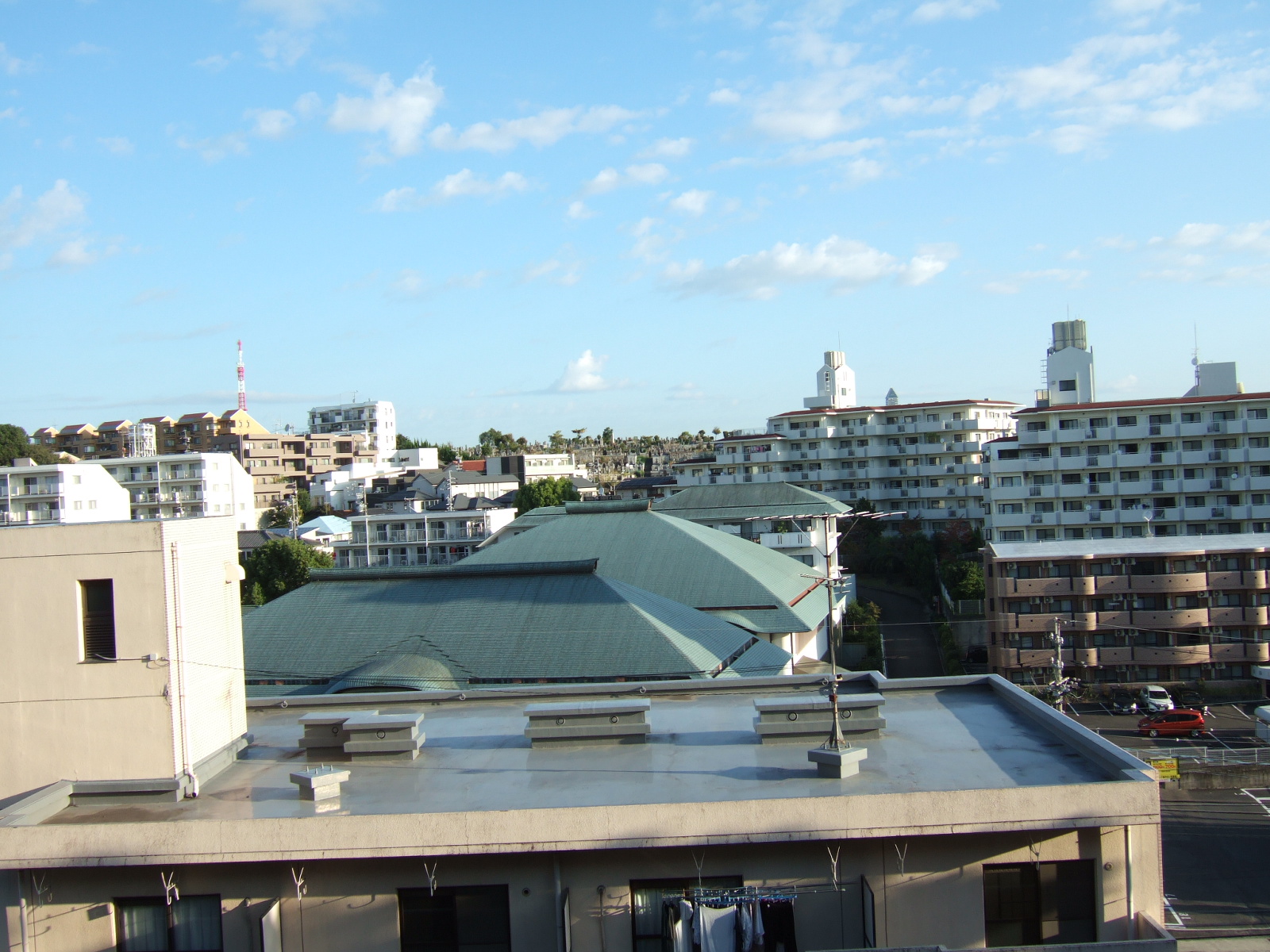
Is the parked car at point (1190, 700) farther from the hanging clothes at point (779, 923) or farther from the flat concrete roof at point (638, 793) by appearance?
the hanging clothes at point (779, 923)

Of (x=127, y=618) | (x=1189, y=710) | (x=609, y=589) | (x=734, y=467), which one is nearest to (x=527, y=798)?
(x=127, y=618)

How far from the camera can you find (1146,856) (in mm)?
9328

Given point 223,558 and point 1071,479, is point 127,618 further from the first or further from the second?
point 1071,479

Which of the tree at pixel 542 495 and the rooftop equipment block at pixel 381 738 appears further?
the tree at pixel 542 495

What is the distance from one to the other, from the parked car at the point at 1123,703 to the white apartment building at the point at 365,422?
102472 millimetres

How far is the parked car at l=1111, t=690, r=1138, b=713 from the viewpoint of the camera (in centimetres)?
3857

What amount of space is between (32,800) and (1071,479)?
179 feet

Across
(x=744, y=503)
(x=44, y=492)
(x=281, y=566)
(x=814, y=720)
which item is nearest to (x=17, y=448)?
(x=44, y=492)

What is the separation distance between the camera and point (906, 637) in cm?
5056

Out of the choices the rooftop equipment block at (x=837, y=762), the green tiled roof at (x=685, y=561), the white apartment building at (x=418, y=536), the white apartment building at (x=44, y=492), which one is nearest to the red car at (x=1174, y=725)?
the green tiled roof at (x=685, y=561)

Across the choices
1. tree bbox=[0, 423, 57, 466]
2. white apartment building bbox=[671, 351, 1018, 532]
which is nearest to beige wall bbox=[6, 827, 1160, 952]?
white apartment building bbox=[671, 351, 1018, 532]

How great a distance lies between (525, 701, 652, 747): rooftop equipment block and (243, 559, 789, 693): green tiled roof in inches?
518

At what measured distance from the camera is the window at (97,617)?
10.6 metres

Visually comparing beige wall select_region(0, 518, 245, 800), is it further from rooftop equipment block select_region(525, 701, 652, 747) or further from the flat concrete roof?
rooftop equipment block select_region(525, 701, 652, 747)
